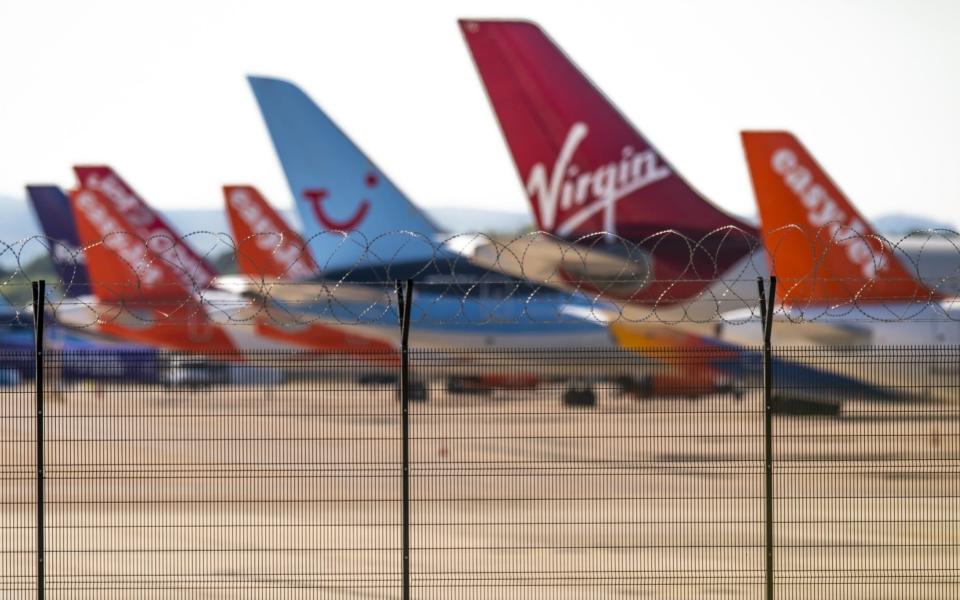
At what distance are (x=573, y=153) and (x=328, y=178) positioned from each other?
1126 centimetres

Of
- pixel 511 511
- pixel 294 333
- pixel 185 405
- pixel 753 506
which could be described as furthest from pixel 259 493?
pixel 294 333

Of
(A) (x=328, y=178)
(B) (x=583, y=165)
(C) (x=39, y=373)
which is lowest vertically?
(C) (x=39, y=373)

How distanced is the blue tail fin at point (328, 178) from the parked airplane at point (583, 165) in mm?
8519

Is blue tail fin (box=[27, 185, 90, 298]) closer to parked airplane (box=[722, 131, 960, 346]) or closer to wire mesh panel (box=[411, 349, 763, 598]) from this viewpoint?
parked airplane (box=[722, 131, 960, 346])

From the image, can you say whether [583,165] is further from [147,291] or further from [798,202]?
[147,291]

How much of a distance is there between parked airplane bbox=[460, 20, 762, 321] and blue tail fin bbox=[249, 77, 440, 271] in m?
8.52

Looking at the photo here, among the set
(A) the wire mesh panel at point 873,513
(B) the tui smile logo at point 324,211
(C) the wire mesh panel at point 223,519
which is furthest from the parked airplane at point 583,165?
(C) the wire mesh panel at point 223,519

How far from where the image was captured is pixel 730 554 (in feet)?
63.0

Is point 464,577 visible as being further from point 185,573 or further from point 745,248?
point 745,248

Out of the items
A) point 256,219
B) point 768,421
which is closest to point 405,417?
point 768,421

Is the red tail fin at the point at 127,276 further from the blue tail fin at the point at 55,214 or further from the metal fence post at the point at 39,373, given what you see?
the metal fence post at the point at 39,373

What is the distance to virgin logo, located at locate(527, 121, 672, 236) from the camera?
149ft

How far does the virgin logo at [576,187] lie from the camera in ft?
149

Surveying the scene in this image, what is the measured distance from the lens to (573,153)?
45.5 metres
